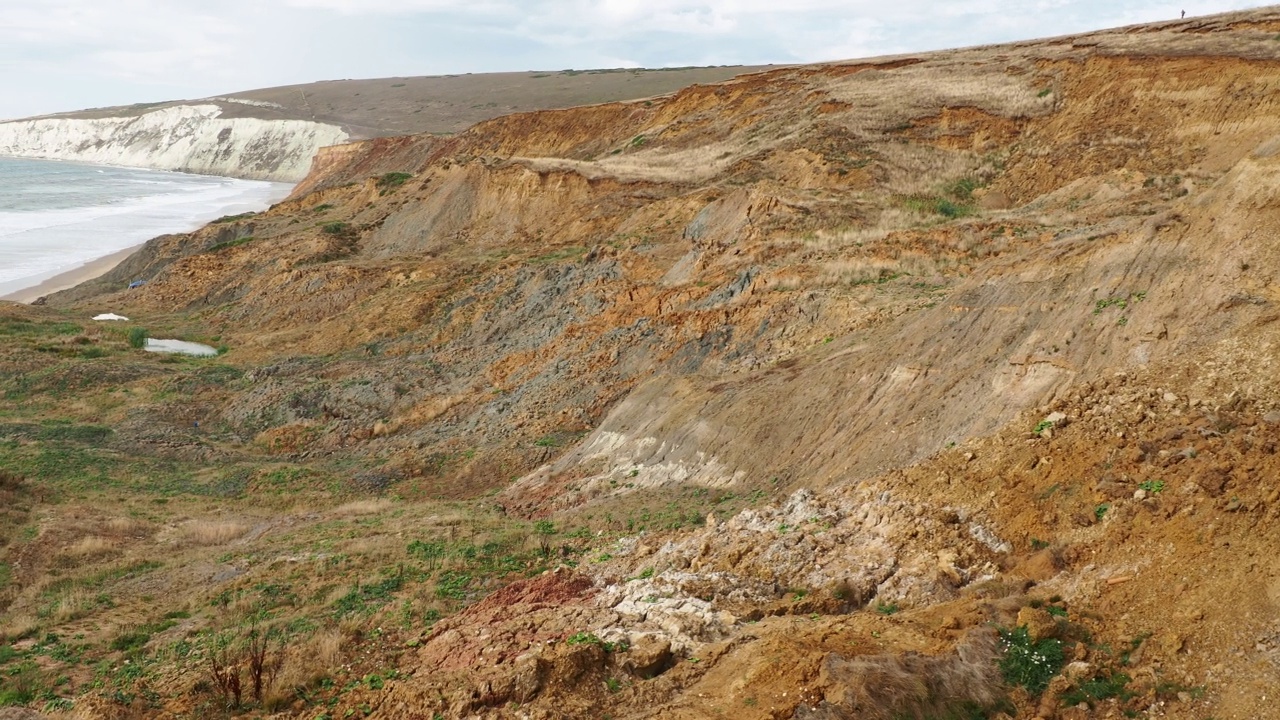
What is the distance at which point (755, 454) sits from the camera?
14.0 metres

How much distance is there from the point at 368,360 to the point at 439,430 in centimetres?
669

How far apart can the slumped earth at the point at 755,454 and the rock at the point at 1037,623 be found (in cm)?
3

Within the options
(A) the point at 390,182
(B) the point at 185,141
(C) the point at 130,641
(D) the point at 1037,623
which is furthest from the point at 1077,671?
(B) the point at 185,141

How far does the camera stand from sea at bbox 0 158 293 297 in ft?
176

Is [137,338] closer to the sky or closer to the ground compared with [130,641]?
closer to the sky

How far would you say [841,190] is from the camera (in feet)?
88.5

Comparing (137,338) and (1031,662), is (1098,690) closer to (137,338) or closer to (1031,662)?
(1031,662)

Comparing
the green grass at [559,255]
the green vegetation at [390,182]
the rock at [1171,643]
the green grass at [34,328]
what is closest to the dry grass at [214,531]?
the rock at [1171,643]

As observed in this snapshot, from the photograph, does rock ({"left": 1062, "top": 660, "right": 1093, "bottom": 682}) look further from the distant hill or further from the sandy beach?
the distant hill

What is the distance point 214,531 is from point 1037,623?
13.9 m

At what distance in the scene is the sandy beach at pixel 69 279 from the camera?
42594mm

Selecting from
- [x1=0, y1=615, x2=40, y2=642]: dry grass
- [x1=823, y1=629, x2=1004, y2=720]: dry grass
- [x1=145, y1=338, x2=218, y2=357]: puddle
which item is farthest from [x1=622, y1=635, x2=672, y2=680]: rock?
[x1=145, y1=338, x2=218, y2=357]: puddle

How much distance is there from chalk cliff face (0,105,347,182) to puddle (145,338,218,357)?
7778 centimetres

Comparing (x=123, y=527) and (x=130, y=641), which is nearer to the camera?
(x=130, y=641)
